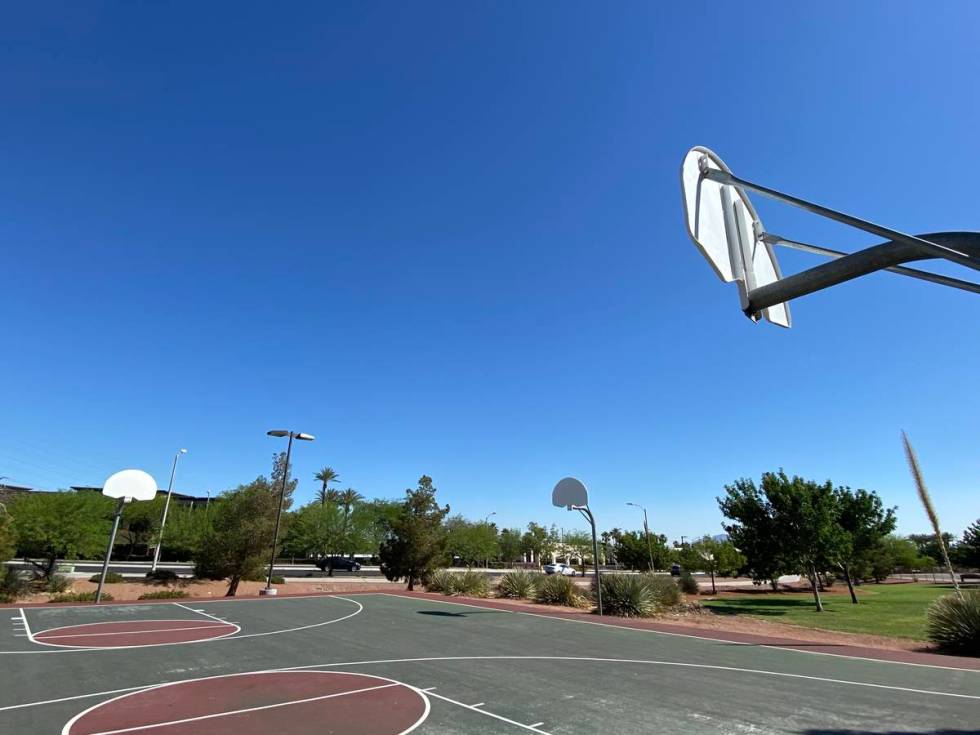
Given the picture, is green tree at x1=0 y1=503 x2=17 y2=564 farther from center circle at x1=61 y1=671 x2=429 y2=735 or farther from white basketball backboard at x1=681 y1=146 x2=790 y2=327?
white basketball backboard at x1=681 y1=146 x2=790 y2=327

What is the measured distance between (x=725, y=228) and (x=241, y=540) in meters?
31.9

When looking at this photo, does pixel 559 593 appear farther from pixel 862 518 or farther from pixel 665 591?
pixel 862 518

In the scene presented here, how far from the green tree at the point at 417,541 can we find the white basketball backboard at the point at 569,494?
10806 mm

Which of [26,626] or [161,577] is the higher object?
[26,626]

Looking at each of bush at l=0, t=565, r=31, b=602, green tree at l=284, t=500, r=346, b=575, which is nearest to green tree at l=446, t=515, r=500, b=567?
green tree at l=284, t=500, r=346, b=575

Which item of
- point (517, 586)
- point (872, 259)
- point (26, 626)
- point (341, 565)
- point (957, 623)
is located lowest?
point (341, 565)

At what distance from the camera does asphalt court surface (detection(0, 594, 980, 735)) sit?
6.64 metres

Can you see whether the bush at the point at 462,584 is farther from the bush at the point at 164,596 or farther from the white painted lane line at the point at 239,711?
the white painted lane line at the point at 239,711

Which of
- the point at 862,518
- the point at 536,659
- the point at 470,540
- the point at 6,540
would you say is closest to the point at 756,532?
the point at 862,518

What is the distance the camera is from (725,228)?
4.62 metres

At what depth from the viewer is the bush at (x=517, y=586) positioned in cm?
2506

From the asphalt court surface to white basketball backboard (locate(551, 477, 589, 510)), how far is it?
6.80 metres

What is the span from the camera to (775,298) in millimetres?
3801

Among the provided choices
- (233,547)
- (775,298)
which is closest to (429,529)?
(233,547)
